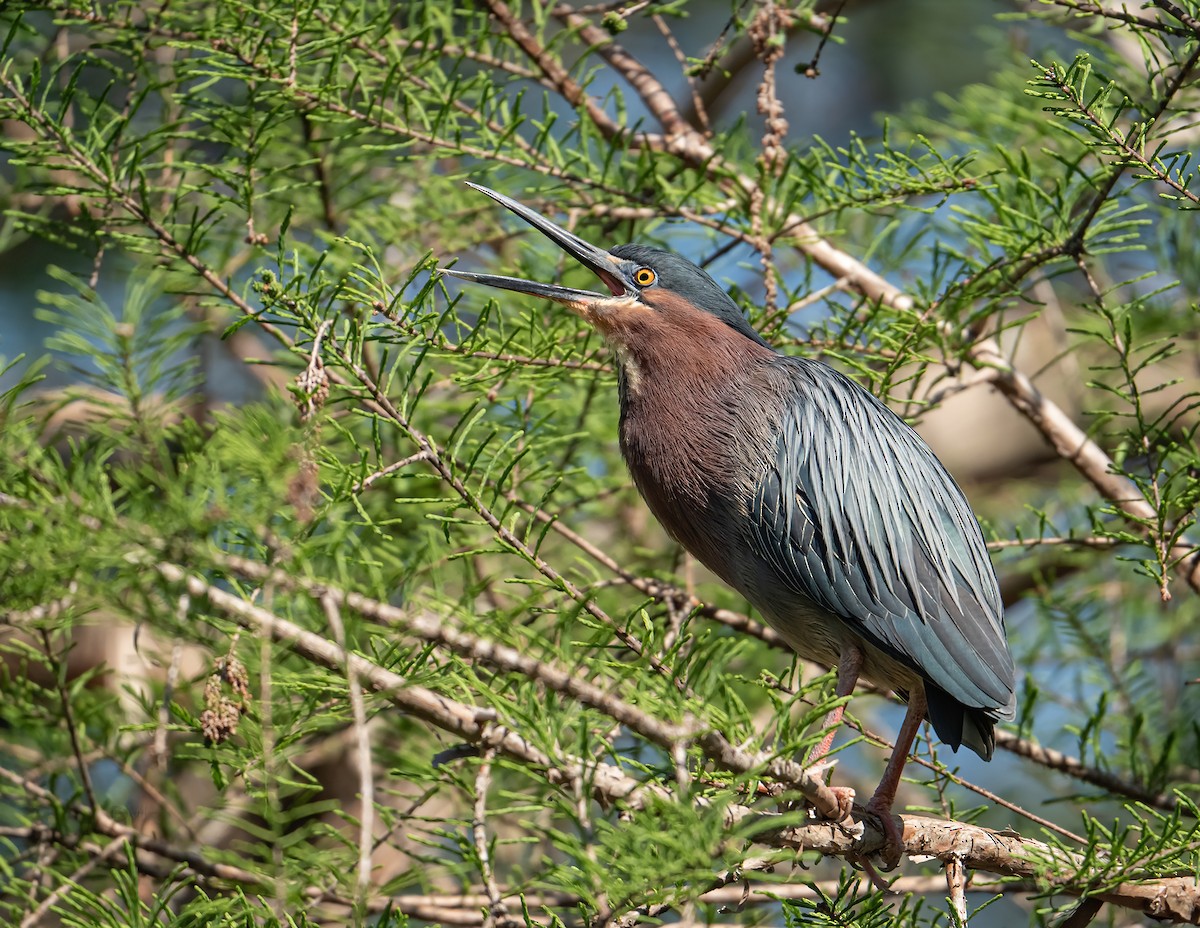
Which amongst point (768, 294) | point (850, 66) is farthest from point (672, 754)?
point (850, 66)

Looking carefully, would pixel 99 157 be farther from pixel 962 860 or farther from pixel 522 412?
pixel 962 860

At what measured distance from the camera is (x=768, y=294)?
10.2 ft

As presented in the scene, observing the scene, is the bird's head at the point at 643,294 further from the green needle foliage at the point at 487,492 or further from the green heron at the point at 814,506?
the green needle foliage at the point at 487,492

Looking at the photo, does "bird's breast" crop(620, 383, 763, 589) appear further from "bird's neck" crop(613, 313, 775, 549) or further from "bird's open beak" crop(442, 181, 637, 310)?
"bird's open beak" crop(442, 181, 637, 310)

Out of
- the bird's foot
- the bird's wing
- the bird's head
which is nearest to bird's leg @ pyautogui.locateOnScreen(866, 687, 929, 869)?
the bird's foot

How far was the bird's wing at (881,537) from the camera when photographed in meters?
2.72

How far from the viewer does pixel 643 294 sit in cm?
324

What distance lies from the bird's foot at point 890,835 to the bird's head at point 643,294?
1304 millimetres

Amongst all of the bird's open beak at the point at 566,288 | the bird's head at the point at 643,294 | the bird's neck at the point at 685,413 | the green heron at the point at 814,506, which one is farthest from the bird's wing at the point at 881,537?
the bird's open beak at the point at 566,288

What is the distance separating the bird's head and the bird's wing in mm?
297

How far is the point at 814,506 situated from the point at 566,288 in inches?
35.2

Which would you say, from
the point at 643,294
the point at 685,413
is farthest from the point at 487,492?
the point at 643,294

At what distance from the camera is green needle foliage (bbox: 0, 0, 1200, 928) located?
1714 mm

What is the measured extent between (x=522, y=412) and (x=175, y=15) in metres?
1.40
